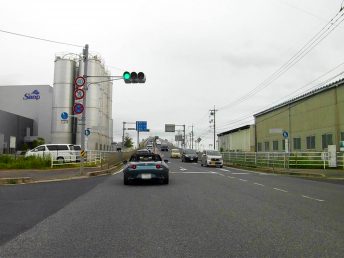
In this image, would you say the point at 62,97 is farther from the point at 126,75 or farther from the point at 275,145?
the point at 126,75

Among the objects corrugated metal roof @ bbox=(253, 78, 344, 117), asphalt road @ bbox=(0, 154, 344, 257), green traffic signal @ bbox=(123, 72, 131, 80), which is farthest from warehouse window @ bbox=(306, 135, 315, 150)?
asphalt road @ bbox=(0, 154, 344, 257)

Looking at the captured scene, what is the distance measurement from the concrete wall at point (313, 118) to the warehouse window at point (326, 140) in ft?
1.03

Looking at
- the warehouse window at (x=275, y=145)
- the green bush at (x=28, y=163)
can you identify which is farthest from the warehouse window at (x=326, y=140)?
the green bush at (x=28, y=163)

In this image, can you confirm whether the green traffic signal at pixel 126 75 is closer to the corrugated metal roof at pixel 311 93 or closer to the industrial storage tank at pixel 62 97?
the corrugated metal roof at pixel 311 93

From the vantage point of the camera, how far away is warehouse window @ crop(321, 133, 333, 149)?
36.1 meters

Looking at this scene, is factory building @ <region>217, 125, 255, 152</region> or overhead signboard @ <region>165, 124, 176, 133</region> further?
overhead signboard @ <region>165, 124, 176, 133</region>

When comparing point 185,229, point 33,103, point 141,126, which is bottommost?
point 185,229

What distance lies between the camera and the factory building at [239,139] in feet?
208

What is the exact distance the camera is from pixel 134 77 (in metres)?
19.8

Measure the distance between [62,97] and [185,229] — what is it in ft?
162

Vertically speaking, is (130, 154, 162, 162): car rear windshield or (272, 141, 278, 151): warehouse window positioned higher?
(272, 141, 278, 151): warehouse window

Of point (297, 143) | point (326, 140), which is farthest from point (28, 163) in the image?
point (297, 143)

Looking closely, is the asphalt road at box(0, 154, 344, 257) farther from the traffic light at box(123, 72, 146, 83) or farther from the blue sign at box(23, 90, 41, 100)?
the blue sign at box(23, 90, 41, 100)

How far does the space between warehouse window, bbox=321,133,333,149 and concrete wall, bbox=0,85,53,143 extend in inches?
1962
